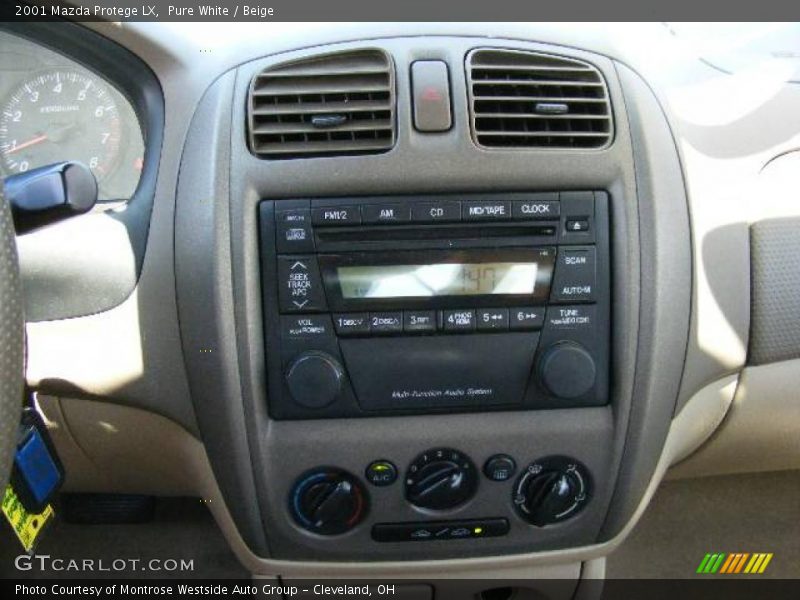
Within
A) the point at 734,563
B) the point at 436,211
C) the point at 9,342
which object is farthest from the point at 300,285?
the point at 734,563

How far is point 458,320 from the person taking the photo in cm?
123

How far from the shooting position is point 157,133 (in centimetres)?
127

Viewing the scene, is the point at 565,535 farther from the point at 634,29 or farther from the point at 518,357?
the point at 634,29

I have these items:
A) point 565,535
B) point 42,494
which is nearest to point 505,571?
point 565,535

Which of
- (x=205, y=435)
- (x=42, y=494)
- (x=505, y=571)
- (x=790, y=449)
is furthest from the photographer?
(x=790, y=449)

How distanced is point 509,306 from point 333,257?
0.25 m

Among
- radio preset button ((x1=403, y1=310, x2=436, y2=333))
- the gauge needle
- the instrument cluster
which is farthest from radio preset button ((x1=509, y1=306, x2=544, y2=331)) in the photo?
the gauge needle

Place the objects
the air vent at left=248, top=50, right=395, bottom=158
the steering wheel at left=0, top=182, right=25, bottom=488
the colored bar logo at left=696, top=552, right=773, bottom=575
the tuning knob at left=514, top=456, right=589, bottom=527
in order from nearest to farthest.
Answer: the steering wheel at left=0, top=182, right=25, bottom=488, the air vent at left=248, top=50, right=395, bottom=158, the tuning knob at left=514, top=456, right=589, bottom=527, the colored bar logo at left=696, top=552, right=773, bottom=575

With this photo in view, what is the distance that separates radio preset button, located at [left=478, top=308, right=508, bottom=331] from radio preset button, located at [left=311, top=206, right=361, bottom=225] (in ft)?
0.68

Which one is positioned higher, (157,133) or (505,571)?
(157,133)

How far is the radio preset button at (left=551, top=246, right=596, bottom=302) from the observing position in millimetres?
1237

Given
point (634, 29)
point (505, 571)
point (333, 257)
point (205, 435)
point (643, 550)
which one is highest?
point (634, 29)

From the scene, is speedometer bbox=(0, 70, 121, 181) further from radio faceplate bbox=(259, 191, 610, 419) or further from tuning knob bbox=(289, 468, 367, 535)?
tuning knob bbox=(289, 468, 367, 535)

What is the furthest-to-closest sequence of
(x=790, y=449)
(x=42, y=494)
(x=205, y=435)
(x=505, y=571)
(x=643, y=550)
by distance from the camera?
(x=643, y=550), (x=790, y=449), (x=505, y=571), (x=205, y=435), (x=42, y=494)
